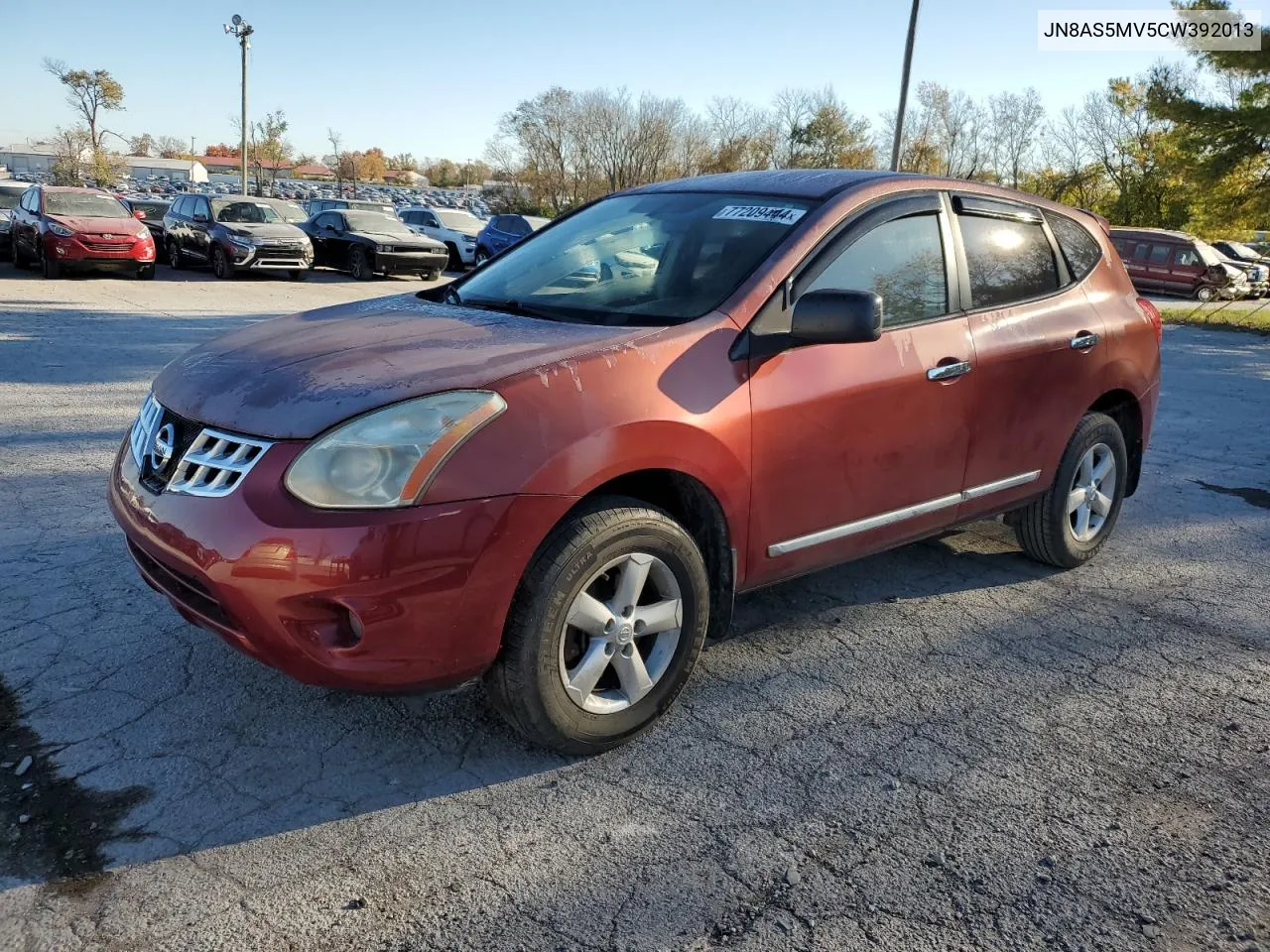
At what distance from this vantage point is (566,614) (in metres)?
2.73

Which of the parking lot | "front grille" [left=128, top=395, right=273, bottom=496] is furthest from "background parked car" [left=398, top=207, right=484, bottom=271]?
"front grille" [left=128, top=395, right=273, bottom=496]

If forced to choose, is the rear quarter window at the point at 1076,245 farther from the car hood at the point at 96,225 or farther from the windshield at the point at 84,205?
the windshield at the point at 84,205

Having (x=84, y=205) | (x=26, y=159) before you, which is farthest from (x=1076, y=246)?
(x=26, y=159)

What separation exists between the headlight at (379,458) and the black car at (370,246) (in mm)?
18693

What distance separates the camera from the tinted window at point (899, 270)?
3.45 metres

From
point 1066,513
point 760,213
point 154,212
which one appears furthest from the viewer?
point 154,212

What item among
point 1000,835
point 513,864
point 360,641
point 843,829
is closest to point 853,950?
point 843,829

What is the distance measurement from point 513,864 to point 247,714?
113cm

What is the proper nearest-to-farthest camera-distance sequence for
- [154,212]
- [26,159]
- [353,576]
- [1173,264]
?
[353,576], [154,212], [1173,264], [26,159]

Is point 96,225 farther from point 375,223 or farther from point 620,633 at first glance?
point 620,633

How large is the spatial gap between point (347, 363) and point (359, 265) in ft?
62.1

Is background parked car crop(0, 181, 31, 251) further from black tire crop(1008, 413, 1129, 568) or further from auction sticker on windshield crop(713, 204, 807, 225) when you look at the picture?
black tire crop(1008, 413, 1129, 568)

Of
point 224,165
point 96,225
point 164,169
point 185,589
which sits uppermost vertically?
point 224,165

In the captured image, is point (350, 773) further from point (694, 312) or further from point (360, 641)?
point (694, 312)
